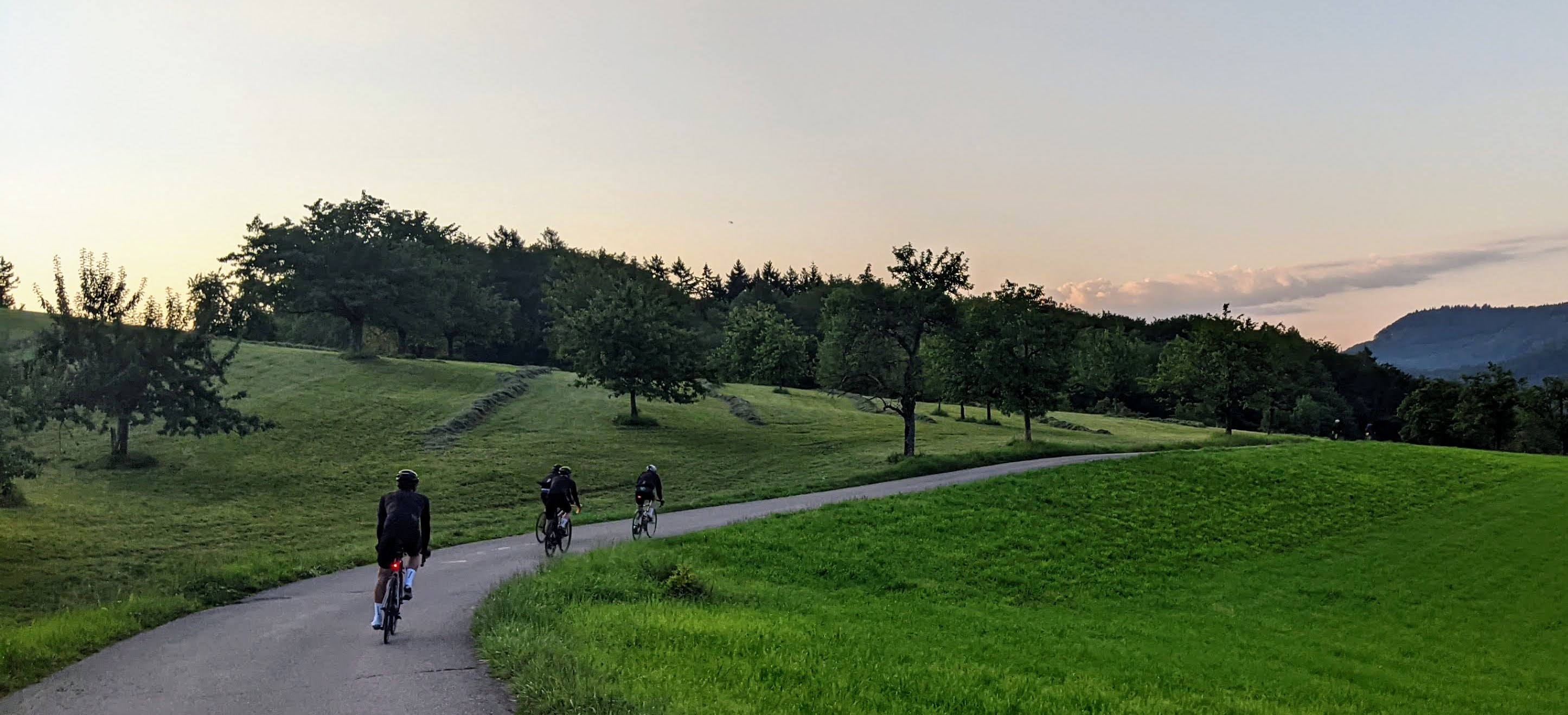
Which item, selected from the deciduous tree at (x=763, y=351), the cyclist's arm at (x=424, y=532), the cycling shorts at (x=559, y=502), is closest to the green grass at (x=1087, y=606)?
the cyclist's arm at (x=424, y=532)

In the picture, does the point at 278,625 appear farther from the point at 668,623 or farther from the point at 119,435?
the point at 119,435

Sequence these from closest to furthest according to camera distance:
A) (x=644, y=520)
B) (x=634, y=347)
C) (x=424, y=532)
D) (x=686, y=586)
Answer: (x=424, y=532) → (x=686, y=586) → (x=644, y=520) → (x=634, y=347)

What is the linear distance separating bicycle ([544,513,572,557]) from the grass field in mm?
4944

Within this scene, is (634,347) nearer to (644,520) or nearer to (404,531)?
(644,520)

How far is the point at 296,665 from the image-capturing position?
37.2ft

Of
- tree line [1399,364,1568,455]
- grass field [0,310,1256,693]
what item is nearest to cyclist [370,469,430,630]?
grass field [0,310,1256,693]

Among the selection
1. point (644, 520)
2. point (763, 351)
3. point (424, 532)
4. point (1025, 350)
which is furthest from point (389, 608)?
point (763, 351)

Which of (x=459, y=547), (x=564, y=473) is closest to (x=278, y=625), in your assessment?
(x=564, y=473)

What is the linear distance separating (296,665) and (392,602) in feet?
4.82

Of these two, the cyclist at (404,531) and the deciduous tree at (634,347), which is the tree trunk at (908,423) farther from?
the cyclist at (404,531)

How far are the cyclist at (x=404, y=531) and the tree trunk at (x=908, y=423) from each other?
3337 centimetres

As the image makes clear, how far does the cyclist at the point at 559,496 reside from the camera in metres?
21.5

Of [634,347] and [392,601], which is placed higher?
[634,347]

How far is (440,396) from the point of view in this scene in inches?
2389
